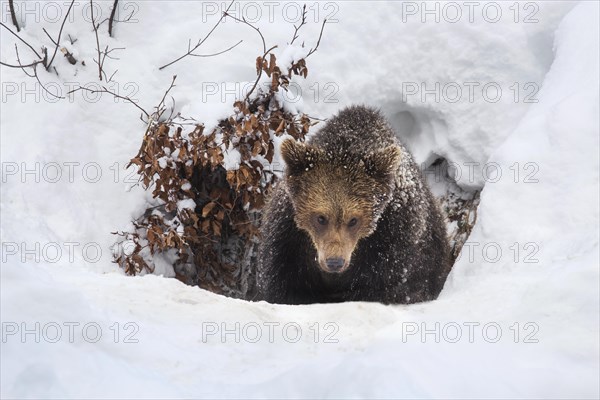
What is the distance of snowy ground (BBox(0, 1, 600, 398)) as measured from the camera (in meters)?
3.22

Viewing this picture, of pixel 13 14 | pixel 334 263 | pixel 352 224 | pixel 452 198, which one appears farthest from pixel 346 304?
pixel 13 14

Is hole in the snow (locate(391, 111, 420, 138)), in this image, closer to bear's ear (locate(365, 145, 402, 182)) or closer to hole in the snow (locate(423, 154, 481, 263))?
hole in the snow (locate(423, 154, 481, 263))

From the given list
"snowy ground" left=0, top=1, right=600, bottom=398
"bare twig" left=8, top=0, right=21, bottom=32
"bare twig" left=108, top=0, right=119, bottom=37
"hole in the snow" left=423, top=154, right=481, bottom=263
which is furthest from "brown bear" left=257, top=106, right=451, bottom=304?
"bare twig" left=8, top=0, right=21, bottom=32

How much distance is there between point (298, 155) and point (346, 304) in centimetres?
129

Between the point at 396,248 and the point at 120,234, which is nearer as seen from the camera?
the point at 396,248

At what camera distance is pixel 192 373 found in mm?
3273

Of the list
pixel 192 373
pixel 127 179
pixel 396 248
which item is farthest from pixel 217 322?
pixel 127 179

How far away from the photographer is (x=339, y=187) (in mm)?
5164

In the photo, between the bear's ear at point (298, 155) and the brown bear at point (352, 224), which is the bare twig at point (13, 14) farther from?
the bear's ear at point (298, 155)

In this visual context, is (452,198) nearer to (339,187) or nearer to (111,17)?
(339,187)

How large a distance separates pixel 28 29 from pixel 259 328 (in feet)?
13.9

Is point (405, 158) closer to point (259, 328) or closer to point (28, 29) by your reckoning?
point (259, 328)

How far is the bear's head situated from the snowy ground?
0.70 meters

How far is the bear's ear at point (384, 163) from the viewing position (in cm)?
510
